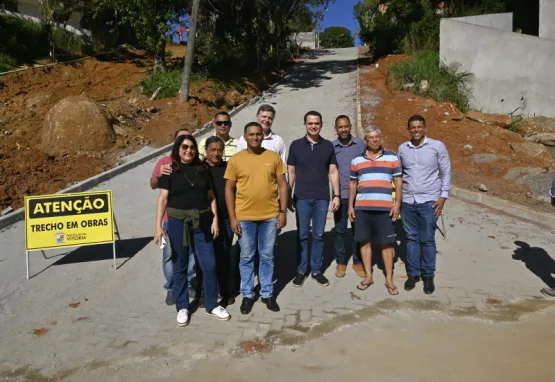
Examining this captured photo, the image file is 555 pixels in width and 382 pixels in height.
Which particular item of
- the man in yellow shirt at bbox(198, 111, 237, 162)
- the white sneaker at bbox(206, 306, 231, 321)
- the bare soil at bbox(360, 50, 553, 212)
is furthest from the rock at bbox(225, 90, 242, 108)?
the white sneaker at bbox(206, 306, 231, 321)

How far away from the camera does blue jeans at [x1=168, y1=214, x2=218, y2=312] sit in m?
4.04

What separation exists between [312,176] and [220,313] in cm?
171

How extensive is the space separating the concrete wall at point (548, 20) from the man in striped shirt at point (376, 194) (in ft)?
47.5

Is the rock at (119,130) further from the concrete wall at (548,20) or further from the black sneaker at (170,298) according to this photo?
the concrete wall at (548,20)

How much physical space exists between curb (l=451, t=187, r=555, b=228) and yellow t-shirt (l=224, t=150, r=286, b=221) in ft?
17.5

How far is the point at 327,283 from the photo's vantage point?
4891 millimetres

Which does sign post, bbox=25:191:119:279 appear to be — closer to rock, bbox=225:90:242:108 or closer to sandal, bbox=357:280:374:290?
sandal, bbox=357:280:374:290

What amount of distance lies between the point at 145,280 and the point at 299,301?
6.38 ft

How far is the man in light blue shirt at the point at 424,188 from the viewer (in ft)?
15.0

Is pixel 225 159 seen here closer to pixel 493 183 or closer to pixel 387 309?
pixel 387 309

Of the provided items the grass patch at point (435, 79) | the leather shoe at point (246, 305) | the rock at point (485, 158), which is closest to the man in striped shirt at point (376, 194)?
the leather shoe at point (246, 305)

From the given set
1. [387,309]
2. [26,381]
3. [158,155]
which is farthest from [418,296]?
[158,155]

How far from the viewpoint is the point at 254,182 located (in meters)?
4.09

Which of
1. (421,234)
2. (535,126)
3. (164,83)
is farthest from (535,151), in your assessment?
(164,83)
